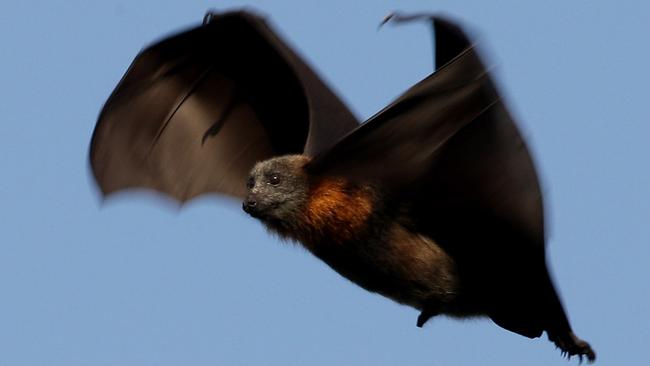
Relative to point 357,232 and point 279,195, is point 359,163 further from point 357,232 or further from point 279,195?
point 279,195

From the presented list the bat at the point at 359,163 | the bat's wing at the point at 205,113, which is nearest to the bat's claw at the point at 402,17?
the bat at the point at 359,163

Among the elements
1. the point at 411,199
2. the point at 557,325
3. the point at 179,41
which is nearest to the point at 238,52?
the point at 179,41

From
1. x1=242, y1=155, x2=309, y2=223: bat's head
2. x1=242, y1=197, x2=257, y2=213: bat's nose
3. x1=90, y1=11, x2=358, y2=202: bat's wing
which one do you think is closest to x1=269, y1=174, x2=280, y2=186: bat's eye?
x1=242, y1=155, x2=309, y2=223: bat's head

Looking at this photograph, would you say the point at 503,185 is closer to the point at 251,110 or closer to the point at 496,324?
the point at 496,324

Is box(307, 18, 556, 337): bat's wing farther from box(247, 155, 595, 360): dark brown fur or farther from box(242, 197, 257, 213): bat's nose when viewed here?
box(242, 197, 257, 213): bat's nose

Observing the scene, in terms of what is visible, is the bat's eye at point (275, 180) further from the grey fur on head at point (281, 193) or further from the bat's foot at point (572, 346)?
the bat's foot at point (572, 346)
